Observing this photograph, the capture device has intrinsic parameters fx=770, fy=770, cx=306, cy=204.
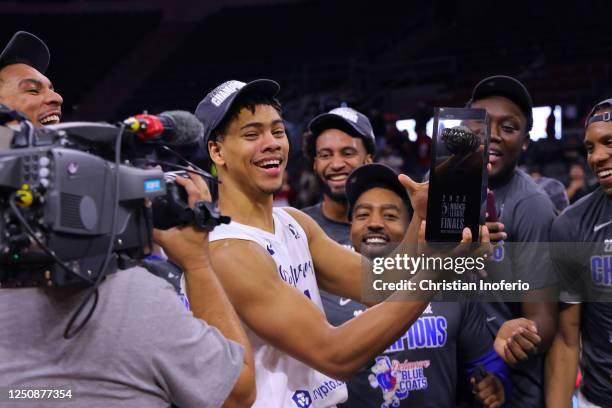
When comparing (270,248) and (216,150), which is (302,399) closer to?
(270,248)

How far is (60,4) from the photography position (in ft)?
50.3

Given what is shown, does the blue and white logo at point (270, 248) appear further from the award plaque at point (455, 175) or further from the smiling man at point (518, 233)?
the smiling man at point (518, 233)

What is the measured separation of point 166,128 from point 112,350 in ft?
1.48

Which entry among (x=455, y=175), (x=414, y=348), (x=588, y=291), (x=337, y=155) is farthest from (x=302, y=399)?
(x=337, y=155)

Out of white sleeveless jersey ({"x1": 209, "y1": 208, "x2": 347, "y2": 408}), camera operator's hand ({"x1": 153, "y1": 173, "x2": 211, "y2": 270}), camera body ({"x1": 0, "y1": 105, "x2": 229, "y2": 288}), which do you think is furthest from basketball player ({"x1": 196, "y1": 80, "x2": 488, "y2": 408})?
camera body ({"x1": 0, "y1": 105, "x2": 229, "y2": 288})

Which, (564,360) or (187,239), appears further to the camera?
(564,360)

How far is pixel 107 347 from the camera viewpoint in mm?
1460

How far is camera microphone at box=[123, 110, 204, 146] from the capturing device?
4.95 feet

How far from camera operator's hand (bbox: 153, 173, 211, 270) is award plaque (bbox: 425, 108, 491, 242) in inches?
25.0

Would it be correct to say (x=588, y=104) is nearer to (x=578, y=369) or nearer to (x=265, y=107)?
(x=578, y=369)

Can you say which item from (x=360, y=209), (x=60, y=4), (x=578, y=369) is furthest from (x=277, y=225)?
(x=60, y=4)

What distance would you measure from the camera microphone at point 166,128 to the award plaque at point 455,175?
652 mm

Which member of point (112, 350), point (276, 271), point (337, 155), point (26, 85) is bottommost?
point (112, 350)

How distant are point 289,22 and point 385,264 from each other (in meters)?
14.6
